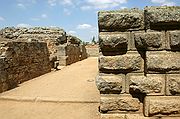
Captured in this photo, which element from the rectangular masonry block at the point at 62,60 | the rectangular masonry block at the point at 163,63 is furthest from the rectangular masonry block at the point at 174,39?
the rectangular masonry block at the point at 62,60

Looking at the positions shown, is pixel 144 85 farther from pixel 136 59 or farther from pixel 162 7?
pixel 162 7

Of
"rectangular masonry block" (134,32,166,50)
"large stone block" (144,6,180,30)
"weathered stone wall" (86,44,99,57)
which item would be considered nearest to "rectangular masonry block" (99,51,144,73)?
"rectangular masonry block" (134,32,166,50)

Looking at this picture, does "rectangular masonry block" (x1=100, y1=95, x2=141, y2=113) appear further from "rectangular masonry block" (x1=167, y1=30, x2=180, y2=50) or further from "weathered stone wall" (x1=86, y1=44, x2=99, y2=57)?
"weathered stone wall" (x1=86, y1=44, x2=99, y2=57)

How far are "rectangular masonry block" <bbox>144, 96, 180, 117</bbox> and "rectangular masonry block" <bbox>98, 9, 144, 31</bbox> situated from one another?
1042 millimetres

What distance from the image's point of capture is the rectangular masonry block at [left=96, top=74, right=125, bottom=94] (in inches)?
143

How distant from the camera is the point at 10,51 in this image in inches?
355

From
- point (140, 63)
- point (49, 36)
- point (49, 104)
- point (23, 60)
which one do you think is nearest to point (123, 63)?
point (140, 63)

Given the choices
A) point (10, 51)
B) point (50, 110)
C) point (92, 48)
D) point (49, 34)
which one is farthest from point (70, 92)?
point (92, 48)

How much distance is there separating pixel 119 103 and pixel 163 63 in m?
0.84

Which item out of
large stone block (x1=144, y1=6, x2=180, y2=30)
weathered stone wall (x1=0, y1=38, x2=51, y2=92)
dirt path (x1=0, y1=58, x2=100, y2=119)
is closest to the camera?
large stone block (x1=144, y1=6, x2=180, y2=30)

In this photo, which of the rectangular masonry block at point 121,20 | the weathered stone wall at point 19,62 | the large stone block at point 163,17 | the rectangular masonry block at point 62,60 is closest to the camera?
the large stone block at point 163,17

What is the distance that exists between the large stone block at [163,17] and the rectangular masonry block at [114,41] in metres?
0.38

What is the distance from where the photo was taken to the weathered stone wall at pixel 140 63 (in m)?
3.45

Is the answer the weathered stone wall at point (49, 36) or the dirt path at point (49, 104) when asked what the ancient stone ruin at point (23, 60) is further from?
the dirt path at point (49, 104)
